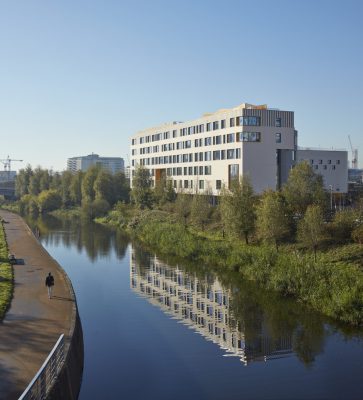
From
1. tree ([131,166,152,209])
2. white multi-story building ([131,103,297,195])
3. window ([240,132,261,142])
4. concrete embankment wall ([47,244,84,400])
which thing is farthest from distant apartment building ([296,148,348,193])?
concrete embankment wall ([47,244,84,400])

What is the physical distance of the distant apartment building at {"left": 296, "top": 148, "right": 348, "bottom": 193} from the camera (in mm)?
75500

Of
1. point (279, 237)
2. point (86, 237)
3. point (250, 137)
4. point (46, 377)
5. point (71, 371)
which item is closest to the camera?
point (46, 377)

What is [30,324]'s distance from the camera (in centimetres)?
2161

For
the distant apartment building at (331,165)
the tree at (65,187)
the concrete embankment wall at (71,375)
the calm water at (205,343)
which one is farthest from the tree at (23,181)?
the concrete embankment wall at (71,375)

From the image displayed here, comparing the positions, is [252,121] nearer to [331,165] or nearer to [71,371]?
[331,165]

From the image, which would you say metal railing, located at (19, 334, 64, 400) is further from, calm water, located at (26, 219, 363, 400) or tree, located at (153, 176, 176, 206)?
tree, located at (153, 176, 176, 206)

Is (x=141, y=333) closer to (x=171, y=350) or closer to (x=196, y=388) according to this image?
(x=171, y=350)

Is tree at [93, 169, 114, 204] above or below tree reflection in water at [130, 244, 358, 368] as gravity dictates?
above

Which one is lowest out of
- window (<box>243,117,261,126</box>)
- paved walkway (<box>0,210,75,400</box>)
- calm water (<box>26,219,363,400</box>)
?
calm water (<box>26,219,363,400</box>)

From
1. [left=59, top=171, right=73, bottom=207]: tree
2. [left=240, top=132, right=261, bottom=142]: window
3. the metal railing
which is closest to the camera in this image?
the metal railing

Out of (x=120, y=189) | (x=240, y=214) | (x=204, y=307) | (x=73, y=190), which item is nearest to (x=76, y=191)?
(x=73, y=190)

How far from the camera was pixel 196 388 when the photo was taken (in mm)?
19812

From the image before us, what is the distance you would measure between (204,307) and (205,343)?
6.86 meters

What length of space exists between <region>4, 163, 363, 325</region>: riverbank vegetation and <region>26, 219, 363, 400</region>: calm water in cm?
156
